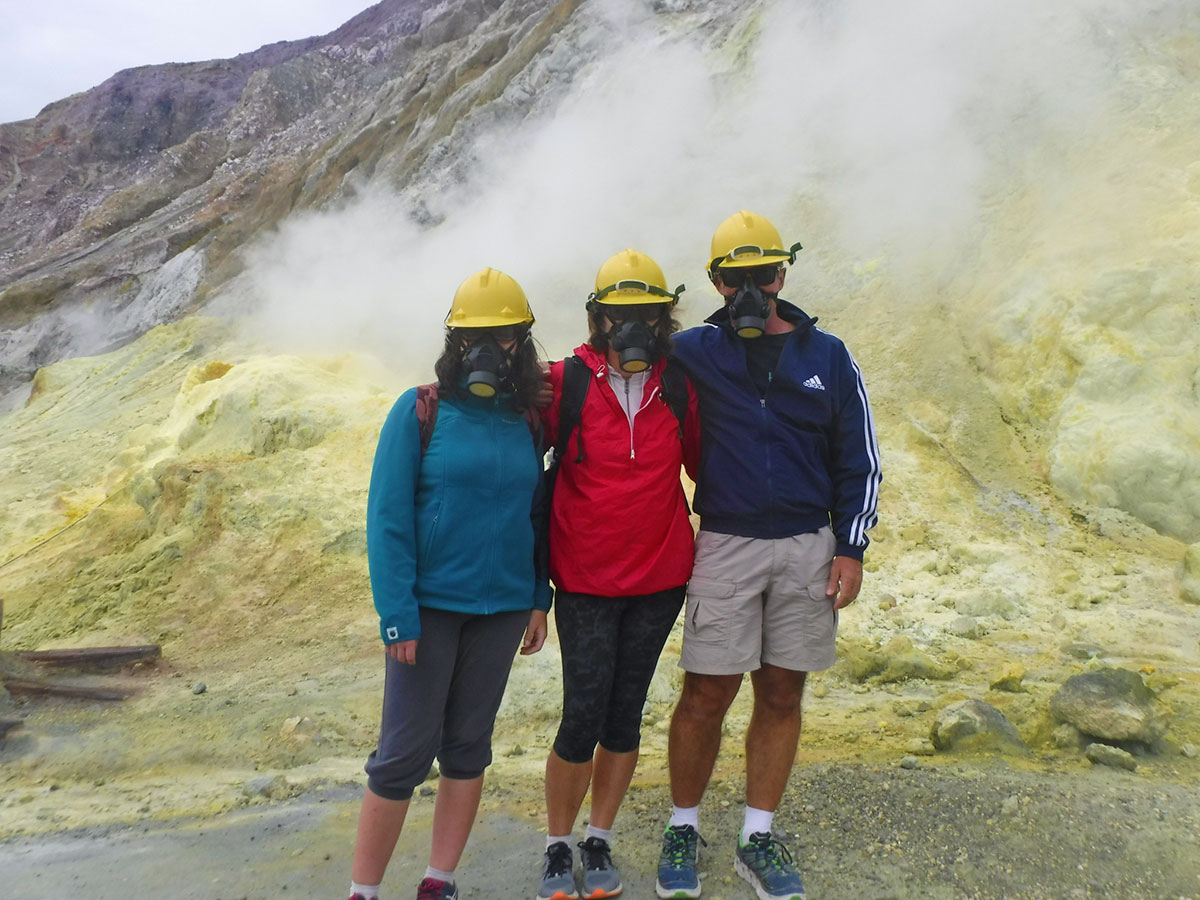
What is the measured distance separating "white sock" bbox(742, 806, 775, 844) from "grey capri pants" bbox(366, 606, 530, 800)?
34.7 inches

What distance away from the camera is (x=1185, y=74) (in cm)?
912

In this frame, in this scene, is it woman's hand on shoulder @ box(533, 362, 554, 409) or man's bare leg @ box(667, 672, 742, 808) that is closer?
woman's hand on shoulder @ box(533, 362, 554, 409)

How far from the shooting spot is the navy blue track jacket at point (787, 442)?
2887 mm

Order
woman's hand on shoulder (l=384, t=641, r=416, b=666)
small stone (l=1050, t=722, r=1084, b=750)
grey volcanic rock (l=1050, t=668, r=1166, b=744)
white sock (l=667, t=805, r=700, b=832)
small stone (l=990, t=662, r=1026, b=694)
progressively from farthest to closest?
1. small stone (l=990, t=662, r=1026, b=694)
2. small stone (l=1050, t=722, r=1084, b=750)
3. grey volcanic rock (l=1050, t=668, r=1166, b=744)
4. white sock (l=667, t=805, r=700, b=832)
5. woman's hand on shoulder (l=384, t=641, r=416, b=666)

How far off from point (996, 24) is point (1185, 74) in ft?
7.04

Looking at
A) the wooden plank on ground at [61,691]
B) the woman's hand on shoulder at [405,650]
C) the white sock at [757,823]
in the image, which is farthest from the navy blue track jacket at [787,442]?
the wooden plank on ground at [61,691]

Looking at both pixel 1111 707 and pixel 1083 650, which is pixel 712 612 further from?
pixel 1083 650

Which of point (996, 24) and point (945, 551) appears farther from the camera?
point (996, 24)

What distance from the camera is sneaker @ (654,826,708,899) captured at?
2.88 meters

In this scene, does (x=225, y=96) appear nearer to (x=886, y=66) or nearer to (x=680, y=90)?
(x=680, y=90)

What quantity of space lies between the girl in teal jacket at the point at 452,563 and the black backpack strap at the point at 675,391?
0.40 metres

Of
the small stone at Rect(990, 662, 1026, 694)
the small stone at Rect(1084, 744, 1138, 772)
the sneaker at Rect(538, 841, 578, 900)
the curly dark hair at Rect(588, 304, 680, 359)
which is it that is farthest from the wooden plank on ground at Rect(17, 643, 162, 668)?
the small stone at Rect(1084, 744, 1138, 772)

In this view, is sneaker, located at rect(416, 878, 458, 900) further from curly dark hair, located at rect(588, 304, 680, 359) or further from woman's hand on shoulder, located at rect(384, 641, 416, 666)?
curly dark hair, located at rect(588, 304, 680, 359)

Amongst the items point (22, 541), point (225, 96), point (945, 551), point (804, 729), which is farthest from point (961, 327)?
point (225, 96)
